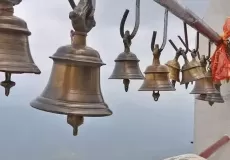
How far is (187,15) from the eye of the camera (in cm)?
240

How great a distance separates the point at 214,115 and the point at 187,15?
1.40 meters

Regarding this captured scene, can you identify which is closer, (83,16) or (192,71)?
(83,16)

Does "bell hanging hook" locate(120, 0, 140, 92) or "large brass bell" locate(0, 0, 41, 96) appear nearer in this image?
"large brass bell" locate(0, 0, 41, 96)

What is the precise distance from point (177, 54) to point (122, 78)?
879 millimetres

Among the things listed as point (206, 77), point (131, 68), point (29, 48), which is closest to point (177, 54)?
point (206, 77)

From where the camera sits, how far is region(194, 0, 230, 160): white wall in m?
3.40

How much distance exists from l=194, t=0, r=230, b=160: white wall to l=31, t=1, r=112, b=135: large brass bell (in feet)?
7.49

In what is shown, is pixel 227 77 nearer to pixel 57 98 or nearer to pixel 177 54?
pixel 177 54

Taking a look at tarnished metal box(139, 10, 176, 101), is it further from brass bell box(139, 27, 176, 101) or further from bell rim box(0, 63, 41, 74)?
bell rim box(0, 63, 41, 74)

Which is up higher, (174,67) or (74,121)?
(174,67)

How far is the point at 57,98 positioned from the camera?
1.21m

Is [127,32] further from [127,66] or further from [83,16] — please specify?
[83,16]

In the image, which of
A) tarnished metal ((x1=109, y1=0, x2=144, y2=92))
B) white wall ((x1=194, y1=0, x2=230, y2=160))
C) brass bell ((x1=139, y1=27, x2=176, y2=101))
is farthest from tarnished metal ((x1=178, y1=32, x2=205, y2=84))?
tarnished metal ((x1=109, y1=0, x2=144, y2=92))

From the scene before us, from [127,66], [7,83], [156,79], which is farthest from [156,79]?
[7,83]
